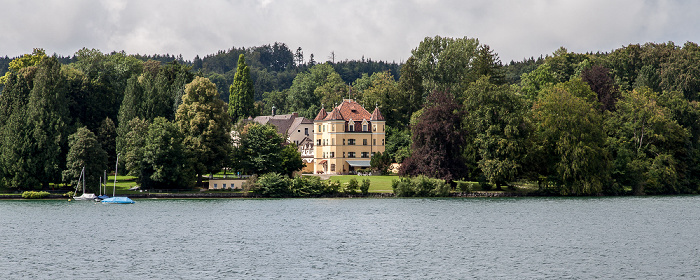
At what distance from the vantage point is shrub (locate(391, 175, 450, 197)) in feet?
246

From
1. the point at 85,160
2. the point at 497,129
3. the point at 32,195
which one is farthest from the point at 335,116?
the point at 32,195

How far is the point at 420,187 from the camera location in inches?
2960

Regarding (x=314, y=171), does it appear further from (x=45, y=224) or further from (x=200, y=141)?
(x=45, y=224)

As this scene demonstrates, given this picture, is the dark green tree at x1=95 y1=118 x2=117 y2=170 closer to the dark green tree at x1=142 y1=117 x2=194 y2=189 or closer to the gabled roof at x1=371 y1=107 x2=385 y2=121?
the dark green tree at x1=142 y1=117 x2=194 y2=189

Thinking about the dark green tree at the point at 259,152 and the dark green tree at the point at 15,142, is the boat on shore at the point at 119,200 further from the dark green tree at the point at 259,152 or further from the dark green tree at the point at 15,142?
the dark green tree at the point at 259,152

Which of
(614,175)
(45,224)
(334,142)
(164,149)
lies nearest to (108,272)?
(45,224)

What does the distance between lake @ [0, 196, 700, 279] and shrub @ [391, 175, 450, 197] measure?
7064 mm

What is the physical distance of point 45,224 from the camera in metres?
52.1

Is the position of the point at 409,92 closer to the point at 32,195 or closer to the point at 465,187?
the point at 465,187

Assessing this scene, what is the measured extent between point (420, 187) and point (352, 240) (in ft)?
104

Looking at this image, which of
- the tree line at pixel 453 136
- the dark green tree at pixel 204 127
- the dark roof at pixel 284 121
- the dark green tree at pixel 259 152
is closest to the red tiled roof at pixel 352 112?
the tree line at pixel 453 136

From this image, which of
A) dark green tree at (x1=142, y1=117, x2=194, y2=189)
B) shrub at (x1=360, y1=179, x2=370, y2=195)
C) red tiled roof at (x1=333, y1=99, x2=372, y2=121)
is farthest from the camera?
red tiled roof at (x1=333, y1=99, x2=372, y2=121)

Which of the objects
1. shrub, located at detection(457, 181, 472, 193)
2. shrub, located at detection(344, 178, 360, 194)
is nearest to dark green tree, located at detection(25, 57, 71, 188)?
shrub, located at detection(344, 178, 360, 194)

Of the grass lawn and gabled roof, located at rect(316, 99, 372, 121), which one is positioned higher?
gabled roof, located at rect(316, 99, 372, 121)
